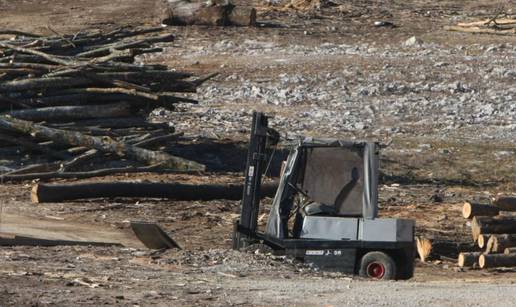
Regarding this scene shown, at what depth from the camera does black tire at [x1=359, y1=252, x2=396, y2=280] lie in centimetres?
1385

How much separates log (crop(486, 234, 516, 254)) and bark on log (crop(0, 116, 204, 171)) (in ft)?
17.8

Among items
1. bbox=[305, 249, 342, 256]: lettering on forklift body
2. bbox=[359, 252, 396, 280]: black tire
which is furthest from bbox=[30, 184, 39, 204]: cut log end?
bbox=[359, 252, 396, 280]: black tire

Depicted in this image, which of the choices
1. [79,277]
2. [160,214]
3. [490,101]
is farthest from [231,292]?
[490,101]

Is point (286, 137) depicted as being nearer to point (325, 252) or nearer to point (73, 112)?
point (73, 112)

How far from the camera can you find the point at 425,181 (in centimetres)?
2066

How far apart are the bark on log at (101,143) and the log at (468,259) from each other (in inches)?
214

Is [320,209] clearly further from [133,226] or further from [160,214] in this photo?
[160,214]

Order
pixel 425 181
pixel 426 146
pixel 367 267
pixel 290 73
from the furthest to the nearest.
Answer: pixel 290 73, pixel 426 146, pixel 425 181, pixel 367 267

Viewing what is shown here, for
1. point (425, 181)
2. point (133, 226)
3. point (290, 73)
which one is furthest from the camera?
point (290, 73)

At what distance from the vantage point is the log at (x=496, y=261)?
15594mm

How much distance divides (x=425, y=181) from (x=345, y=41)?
13.5m

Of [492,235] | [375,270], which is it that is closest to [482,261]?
[492,235]

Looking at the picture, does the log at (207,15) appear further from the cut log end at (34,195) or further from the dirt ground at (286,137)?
the cut log end at (34,195)

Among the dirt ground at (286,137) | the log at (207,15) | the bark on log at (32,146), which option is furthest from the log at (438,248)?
the log at (207,15)
